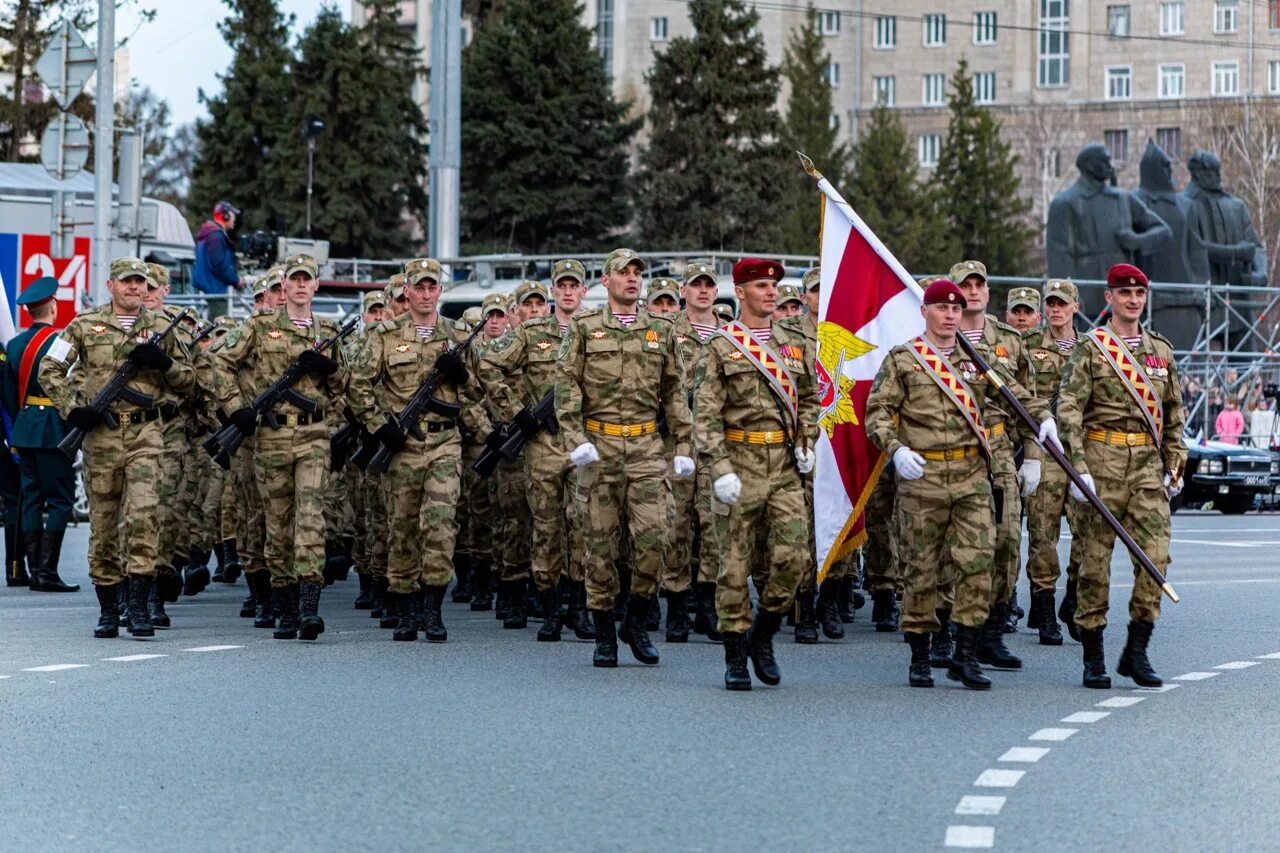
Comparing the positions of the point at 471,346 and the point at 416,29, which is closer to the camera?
the point at 471,346

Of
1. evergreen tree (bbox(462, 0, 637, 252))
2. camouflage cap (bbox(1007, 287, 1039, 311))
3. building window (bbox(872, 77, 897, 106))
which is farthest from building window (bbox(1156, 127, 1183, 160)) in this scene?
camouflage cap (bbox(1007, 287, 1039, 311))

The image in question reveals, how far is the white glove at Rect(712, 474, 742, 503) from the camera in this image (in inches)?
416

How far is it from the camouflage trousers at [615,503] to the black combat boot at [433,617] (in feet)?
4.83

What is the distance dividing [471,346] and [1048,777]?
20.3 ft

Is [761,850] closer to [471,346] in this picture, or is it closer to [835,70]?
[471,346]

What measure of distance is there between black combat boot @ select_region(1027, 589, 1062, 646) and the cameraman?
13.2m

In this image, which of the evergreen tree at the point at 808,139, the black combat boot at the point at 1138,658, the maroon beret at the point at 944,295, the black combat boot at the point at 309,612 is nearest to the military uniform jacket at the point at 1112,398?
the maroon beret at the point at 944,295

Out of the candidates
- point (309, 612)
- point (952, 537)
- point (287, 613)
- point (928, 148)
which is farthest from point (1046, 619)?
point (928, 148)

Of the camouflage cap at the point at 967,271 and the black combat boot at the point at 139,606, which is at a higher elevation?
the camouflage cap at the point at 967,271

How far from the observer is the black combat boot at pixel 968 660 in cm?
1092

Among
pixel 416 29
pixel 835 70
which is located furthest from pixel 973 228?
pixel 416 29

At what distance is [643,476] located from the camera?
38.8ft

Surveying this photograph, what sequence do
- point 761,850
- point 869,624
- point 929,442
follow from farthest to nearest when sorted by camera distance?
point 869,624
point 929,442
point 761,850

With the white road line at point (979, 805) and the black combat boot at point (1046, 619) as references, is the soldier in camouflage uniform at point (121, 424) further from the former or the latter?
the white road line at point (979, 805)
